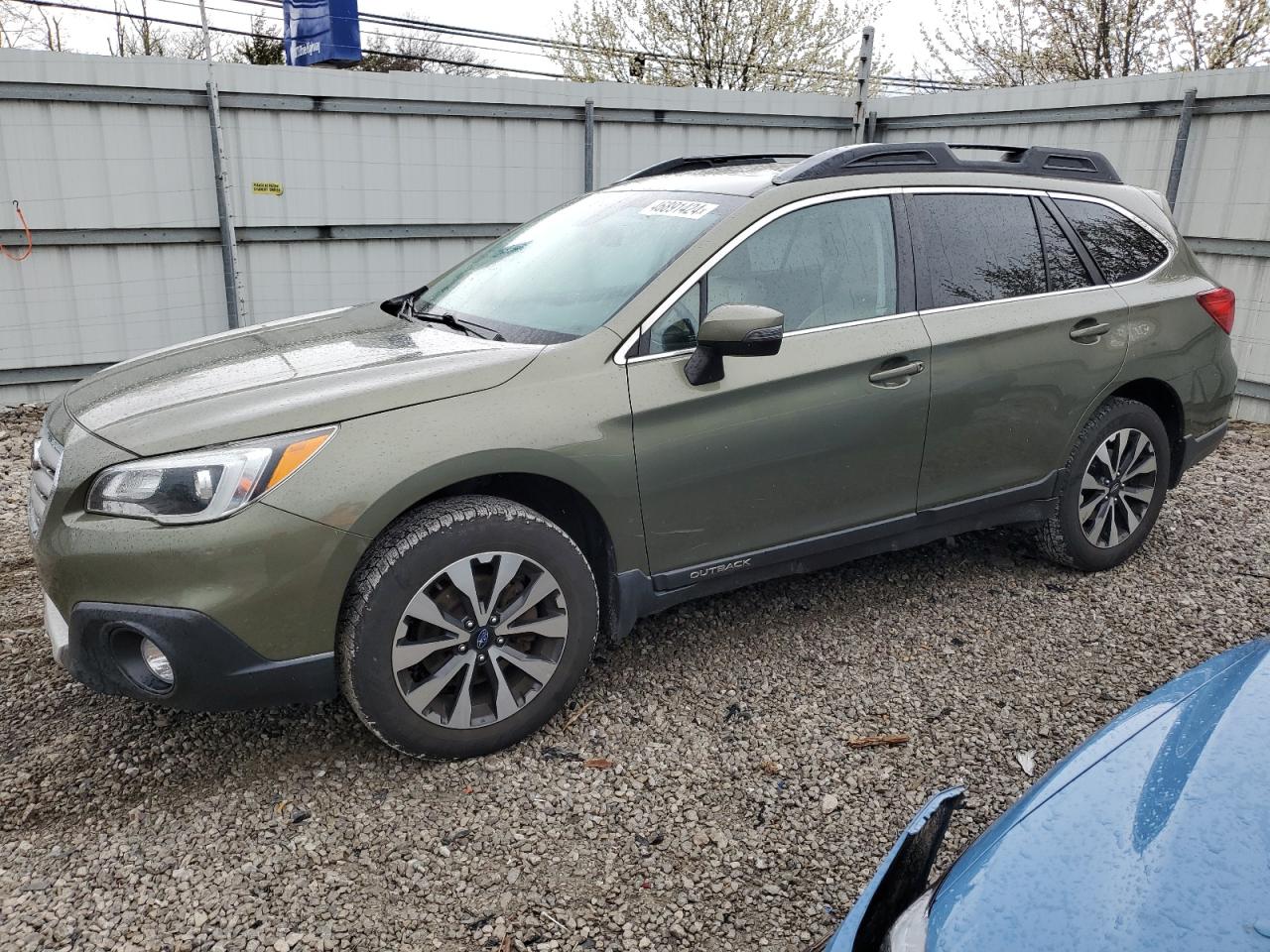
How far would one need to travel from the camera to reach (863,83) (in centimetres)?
961

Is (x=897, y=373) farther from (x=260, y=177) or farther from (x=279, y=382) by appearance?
(x=260, y=177)

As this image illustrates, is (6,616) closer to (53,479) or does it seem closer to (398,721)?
(53,479)

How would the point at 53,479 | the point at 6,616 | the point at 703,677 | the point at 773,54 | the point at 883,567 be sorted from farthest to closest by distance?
the point at 773,54 < the point at 883,567 < the point at 6,616 < the point at 703,677 < the point at 53,479

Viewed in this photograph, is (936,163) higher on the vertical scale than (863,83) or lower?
lower

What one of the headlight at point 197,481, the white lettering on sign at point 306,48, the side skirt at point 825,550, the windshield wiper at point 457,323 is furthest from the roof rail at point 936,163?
the white lettering on sign at point 306,48

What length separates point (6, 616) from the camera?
12.7 ft

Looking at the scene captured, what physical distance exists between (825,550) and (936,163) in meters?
1.54

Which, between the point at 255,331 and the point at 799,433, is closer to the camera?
the point at 799,433

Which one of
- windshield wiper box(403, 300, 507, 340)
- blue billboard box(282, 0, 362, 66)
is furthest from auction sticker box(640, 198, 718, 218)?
blue billboard box(282, 0, 362, 66)

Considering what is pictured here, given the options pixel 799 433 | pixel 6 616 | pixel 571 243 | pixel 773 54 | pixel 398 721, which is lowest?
pixel 6 616

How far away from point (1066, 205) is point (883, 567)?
1695 millimetres

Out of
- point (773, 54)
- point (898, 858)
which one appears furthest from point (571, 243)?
point (773, 54)

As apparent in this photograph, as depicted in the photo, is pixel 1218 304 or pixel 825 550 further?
pixel 1218 304

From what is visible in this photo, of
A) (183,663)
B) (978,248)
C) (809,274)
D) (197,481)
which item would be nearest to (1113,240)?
(978,248)
